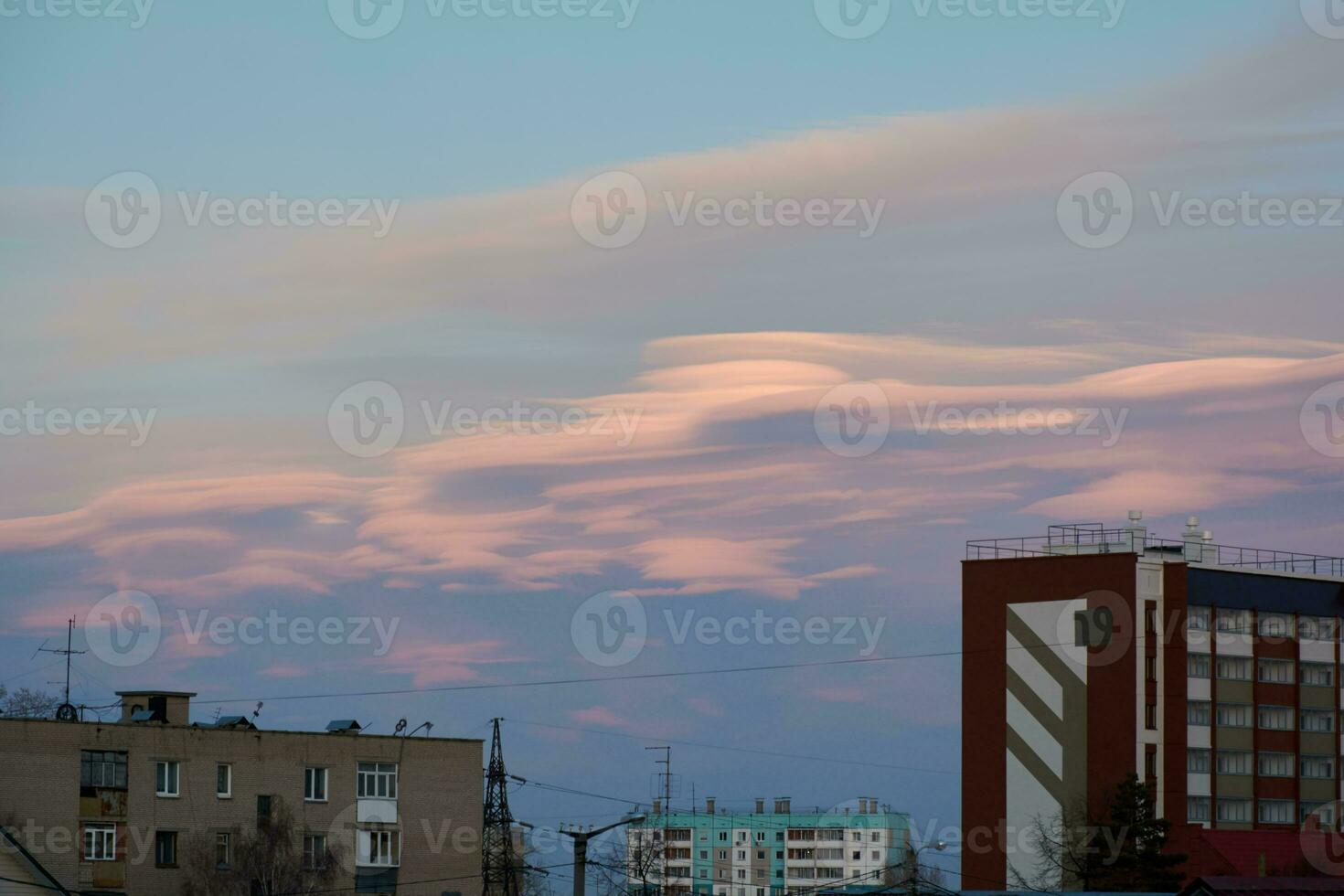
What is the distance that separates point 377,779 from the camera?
7925cm

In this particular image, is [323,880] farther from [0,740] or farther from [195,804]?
[0,740]

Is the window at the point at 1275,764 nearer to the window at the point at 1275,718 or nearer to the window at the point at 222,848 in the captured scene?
the window at the point at 1275,718

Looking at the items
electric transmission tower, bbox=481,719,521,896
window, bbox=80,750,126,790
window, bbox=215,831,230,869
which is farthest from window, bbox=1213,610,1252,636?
window, bbox=80,750,126,790

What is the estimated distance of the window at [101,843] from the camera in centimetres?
7081

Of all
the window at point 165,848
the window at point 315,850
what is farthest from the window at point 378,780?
the window at point 165,848

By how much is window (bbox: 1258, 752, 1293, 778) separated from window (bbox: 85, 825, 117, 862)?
206 feet

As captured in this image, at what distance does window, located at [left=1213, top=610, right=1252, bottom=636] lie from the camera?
346ft

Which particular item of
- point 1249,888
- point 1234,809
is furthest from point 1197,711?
point 1249,888

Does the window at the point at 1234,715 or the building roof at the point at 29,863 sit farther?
the window at the point at 1234,715

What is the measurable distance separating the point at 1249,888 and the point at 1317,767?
63806 millimetres

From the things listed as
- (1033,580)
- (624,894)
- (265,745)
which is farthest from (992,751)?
(265,745)

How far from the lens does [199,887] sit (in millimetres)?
71938

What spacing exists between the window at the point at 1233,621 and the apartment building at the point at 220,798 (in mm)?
44770

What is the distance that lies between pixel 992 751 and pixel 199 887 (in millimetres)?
47002
